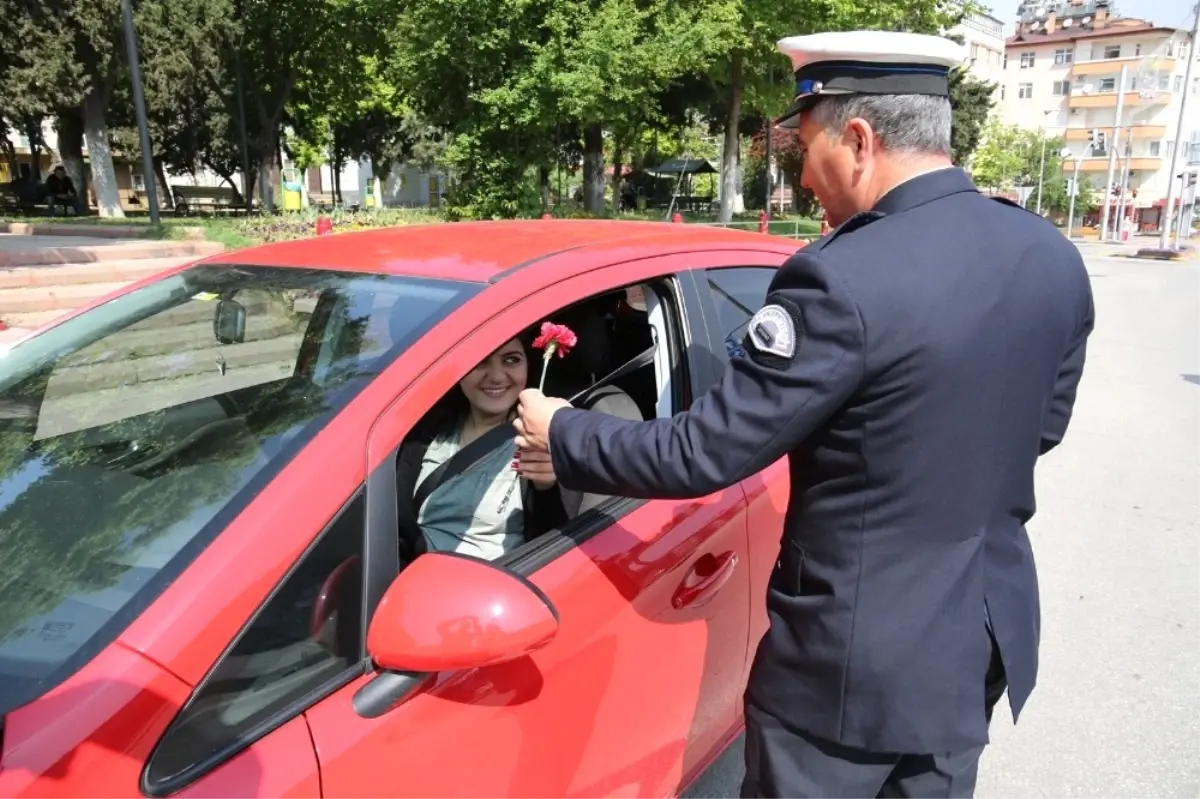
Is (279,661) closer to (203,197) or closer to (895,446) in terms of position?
(895,446)

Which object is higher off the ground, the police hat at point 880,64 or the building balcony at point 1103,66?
the building balcony at point 1103,66

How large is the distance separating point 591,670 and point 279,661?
2.08ft

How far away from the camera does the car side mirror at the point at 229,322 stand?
2.17m

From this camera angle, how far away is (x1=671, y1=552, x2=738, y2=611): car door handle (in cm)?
196

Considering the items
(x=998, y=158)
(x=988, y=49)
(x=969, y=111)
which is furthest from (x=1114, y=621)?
(x=988, y=49)

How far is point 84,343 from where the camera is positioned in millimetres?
2217

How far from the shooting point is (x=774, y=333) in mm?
1339

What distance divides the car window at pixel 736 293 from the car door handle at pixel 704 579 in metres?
0.61

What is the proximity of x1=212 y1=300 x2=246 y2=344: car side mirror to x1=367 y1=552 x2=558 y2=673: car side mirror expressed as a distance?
112 centimetres

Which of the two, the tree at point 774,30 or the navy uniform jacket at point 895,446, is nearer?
the navy uniform jacket at point 895,446

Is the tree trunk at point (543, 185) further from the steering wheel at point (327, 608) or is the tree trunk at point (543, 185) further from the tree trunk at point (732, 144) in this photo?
the steering wheel at point (327, 608)

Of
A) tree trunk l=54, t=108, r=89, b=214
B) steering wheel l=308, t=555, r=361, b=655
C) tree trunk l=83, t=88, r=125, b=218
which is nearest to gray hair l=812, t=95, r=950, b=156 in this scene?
steering wheel l=308, t=555, r=361, b=655

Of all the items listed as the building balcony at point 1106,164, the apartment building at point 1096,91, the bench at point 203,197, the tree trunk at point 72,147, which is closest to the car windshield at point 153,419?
the tree trunk at point 72,147

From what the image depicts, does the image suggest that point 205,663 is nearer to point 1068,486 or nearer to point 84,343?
point 84,343
